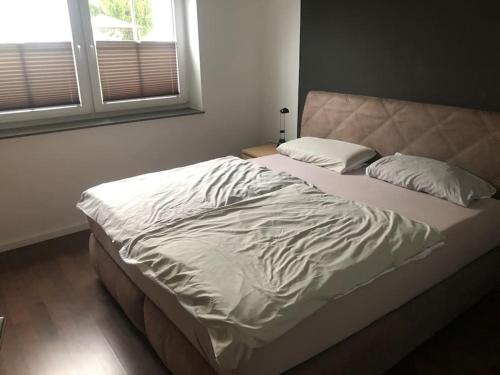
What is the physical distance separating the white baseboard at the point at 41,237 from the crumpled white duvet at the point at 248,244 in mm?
1084

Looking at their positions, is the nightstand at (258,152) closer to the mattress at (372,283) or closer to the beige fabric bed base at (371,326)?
the mattress at (372,283)

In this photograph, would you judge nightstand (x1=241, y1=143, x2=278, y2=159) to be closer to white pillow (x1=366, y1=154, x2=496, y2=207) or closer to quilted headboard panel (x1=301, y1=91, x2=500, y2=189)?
quilted headboard panel (x1=301, y1=91, x2=500, y2=189)

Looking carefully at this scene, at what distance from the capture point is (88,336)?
6.72ft

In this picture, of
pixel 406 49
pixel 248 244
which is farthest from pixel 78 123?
pixel 406 49

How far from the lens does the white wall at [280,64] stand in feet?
11.3

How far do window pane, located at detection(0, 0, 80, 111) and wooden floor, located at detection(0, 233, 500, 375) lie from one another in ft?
4.33

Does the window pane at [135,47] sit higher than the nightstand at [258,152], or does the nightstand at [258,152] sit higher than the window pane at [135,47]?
the window pane at [135,47]

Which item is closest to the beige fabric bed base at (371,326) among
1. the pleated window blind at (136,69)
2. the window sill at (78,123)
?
the window sill at (78,123)

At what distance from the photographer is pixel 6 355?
1932 mm

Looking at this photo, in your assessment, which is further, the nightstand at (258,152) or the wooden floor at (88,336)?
the nightstand at (258,152)

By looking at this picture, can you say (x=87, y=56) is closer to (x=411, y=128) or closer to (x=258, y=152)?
(x=258, y=152)

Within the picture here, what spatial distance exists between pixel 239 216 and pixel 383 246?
677 mm

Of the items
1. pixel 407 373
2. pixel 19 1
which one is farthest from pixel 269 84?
pixel 407 373

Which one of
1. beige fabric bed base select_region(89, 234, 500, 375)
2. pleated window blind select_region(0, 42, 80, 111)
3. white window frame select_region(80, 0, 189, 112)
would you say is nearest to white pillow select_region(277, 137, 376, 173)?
beige fabric bed base select_region(89, 234, 500, 375)
